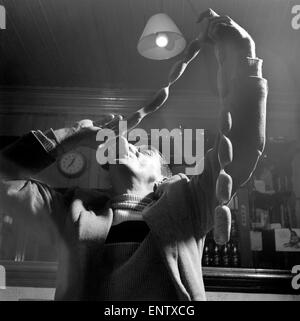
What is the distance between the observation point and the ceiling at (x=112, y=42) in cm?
189

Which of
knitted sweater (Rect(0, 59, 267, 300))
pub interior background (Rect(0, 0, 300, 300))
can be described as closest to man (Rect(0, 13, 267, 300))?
knitted sweater (Rect(0, 59, 267, 300))

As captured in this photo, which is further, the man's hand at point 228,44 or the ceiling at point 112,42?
the ceiling at point 112,42

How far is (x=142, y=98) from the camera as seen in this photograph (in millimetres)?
2686

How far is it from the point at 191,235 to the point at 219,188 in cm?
20

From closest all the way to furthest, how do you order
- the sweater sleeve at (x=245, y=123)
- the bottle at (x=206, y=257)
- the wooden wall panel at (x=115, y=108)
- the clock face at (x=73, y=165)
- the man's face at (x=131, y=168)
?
the sweater sleeve at (x=245, y=123) < the man's face at (x=131, y=168) < the bottle at (x=206, y=257) < the clock face at (x=73, y=165) < the wooden wall panel at (x=115, y=108)

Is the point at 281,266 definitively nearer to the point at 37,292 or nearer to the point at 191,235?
the point at 37,292

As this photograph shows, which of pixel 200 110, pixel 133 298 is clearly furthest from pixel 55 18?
pixel 133 298

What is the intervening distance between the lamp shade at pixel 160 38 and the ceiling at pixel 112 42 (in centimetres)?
21

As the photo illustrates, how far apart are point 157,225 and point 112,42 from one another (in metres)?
1.53

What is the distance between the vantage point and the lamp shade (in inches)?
65.1

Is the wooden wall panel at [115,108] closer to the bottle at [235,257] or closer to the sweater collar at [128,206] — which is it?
the bottle at [235,257]
